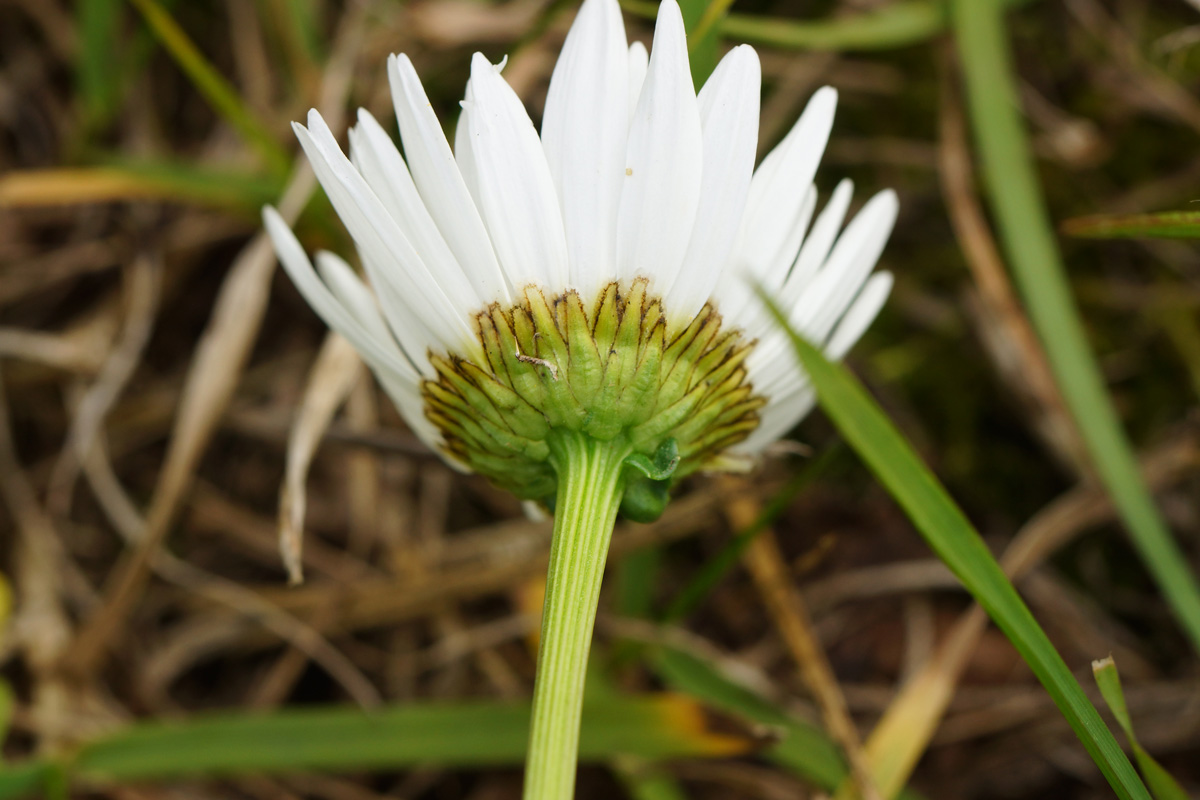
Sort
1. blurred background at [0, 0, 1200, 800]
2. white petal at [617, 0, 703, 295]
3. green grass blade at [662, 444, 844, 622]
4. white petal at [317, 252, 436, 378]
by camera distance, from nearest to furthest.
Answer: white petal at [617, 0, 703, 295] < white petal at [317, 252, 436, 378] < green grass blade at [662, 444, 844, 622] < blurred background at [0, 0, 1200, 800]

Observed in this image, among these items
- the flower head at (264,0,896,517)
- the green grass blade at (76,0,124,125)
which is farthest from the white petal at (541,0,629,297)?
the green grass blade at (76,0,124,125)

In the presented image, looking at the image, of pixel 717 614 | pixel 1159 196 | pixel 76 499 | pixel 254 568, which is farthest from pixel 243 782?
pixel 1159 196

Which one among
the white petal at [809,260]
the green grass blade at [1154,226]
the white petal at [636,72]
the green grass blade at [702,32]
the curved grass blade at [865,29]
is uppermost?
the curved grass blade at [865,29]

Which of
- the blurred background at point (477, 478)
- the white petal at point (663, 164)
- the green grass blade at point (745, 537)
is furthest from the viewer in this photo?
the blurred background at point (477, 478)

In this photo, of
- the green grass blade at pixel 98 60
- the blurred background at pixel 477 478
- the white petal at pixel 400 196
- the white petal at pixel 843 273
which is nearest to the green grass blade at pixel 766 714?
the blurred background at pixel 477 478

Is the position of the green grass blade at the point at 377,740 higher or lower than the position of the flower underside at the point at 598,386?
lower

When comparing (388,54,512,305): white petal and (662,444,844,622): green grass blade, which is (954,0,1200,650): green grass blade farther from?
(388,54,512,305): white petal

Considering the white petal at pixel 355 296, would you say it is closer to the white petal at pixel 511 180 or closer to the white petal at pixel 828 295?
the white petal at pixel 511 180

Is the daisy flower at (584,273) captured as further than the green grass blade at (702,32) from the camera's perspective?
No
